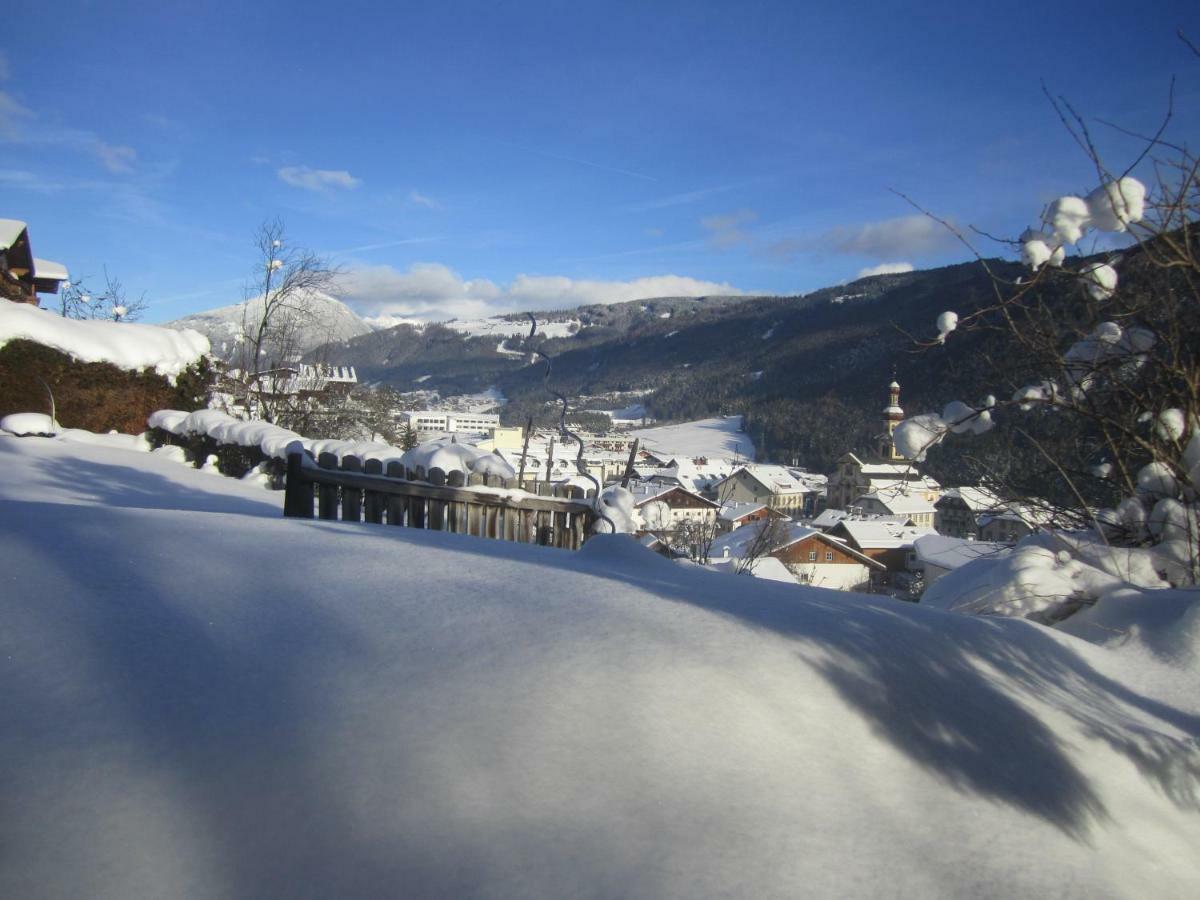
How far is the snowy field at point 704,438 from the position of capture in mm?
64812

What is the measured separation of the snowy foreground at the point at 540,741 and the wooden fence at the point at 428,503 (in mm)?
3024

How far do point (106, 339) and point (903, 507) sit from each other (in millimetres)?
14422

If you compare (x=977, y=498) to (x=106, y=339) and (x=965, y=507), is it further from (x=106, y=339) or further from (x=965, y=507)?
(x=106, y=339)

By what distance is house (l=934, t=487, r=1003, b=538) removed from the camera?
5.20 metres

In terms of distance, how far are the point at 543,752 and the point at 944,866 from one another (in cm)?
85

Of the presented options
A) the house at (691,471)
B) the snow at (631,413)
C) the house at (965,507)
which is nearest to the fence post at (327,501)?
the house at (965,507)

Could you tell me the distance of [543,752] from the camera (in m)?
1.71

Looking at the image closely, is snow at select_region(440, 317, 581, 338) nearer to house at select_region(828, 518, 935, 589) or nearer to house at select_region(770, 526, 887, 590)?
house at select_region(828, 518, 935, 589)

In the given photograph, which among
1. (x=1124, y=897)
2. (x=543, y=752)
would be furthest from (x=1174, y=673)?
(x=543, y=752)

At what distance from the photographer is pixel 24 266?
2578cm

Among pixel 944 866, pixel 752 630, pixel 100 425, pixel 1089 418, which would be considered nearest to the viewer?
pixel 944 866

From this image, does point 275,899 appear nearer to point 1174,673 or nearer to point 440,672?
point 440,672

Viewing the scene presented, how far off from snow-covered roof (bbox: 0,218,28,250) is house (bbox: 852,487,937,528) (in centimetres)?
2248

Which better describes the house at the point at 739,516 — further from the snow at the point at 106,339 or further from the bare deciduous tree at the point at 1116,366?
the bare deciduous tree at the point at 1116,366
